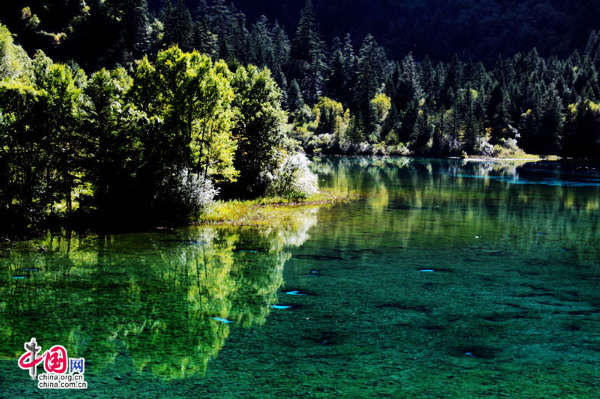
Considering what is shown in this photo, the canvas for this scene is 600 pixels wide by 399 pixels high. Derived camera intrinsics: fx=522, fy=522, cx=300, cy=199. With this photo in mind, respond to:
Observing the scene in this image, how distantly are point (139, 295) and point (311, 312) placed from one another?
567 centimetres

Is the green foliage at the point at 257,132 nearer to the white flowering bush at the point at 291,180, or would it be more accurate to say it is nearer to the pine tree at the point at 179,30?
the white flowering bush at the point at 291,180

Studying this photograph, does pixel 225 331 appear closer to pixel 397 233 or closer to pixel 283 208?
pixel 397 233

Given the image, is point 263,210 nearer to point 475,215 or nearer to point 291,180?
point 291,180

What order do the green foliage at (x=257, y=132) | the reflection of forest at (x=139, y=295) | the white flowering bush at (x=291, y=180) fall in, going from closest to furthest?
the reflection of forest at (x=139, y=295), the green foliage at (x=257, y=132), the white flowering bush at (x=291, y=180)

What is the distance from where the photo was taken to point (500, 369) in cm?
1148

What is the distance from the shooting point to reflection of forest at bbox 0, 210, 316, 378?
12248mm

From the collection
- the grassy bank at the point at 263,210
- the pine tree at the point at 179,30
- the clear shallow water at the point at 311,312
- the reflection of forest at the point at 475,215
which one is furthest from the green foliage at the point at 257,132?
the pine tree at the point at 179,30

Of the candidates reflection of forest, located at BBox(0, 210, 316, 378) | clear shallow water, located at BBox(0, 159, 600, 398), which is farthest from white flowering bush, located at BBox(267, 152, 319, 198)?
reflection of forest, located at BBox(0, 210, 316, 378)

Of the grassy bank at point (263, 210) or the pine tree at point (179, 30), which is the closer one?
the grassy bank at point (263, 210)

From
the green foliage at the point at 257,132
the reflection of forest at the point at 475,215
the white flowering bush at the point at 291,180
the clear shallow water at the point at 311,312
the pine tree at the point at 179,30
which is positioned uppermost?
the pine tree at the point at 179,30

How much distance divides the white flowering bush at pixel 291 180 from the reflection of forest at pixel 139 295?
16901mm

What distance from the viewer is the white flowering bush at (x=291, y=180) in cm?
4406

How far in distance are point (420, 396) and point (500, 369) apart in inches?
99.1

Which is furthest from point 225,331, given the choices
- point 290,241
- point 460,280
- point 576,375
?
point 290,241
